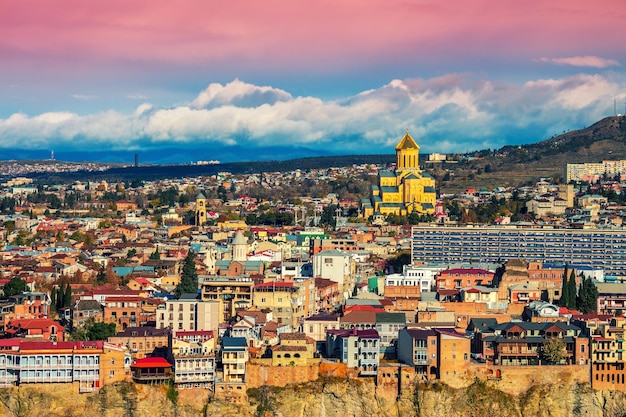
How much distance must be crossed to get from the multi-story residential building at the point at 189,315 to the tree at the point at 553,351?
12.9m

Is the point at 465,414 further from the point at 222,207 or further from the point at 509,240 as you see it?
the point at 222,207

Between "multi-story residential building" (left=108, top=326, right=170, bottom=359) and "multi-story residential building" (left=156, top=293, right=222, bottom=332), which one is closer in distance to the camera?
"multi-story residential building" (left=108, top=326, right=170, bottom=359)

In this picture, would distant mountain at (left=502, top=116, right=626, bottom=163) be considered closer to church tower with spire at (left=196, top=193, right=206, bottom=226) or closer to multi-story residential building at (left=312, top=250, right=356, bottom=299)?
church tower with spire at (left=196, top=193, right=206, bottom=226)

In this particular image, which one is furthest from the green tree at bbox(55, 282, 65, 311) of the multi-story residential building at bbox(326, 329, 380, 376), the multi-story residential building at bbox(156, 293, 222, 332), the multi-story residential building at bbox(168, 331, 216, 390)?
the multi-story residential building at bbox(326, 329, 380, 376)

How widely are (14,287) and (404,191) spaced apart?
46.6 m

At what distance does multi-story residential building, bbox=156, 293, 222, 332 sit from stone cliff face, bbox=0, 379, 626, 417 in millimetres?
6131

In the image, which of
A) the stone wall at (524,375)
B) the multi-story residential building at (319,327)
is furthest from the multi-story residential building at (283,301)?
the stone wall at (524,375)

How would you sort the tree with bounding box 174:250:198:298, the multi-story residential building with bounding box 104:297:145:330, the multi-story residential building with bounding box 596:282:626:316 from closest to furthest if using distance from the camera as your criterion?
the multi-story residential building with bounding box 104:297:145:330
the multi-story residential building with bounding box 596:282:626:316
the tree with bounding box 174:250:198:298

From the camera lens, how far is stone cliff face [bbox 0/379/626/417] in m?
47.8

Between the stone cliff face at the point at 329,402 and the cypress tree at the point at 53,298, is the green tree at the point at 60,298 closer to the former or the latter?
the cypress tree at the point at 53,298

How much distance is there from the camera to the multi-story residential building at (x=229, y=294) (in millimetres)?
57112

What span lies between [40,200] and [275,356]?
88.1 metres

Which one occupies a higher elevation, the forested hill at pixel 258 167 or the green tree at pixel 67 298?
the forested hill at pixel 258 167

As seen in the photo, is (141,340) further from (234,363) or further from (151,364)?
(234,363)
